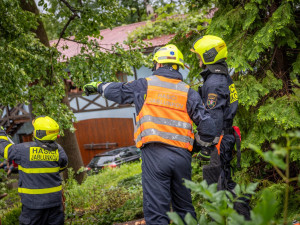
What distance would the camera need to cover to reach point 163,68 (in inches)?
141

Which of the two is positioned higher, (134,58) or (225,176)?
(134,58)

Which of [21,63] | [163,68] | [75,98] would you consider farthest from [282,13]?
[75,98]

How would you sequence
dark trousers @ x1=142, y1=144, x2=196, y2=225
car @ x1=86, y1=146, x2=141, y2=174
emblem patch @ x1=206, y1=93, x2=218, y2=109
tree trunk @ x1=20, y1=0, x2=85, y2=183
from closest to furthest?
dark trousers @ x1=142, y1=144, x2=196, y2=225
emblem patch @ x1=206, y1=93, x2=218, y2=109
tree trunk @ x1=20, y1=0, x2=85, y2=183
car @ x1=86, y1=146, x2=141, y2=174

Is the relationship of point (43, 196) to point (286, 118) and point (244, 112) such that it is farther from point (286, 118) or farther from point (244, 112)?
point (286, 118)

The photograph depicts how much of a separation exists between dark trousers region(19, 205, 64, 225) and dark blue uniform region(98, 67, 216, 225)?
215cm

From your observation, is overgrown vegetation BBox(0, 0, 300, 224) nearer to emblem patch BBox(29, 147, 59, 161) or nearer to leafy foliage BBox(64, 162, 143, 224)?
leafy foliage BBox(64, 162, 143, 224)

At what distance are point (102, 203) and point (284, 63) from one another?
178 inches

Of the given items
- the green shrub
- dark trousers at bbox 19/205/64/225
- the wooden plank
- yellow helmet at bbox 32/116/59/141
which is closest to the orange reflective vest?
yellow helmet at bbox 32/116/59/141

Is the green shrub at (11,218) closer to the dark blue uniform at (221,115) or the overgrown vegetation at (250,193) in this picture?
the dark blue uniform at (221,115)

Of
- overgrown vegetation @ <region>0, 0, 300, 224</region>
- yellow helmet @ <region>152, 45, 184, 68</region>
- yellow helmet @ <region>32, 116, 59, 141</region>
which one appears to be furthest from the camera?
yellow helmet @ <region>32, 116, 59, 141</region>

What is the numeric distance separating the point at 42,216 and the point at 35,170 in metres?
0.74

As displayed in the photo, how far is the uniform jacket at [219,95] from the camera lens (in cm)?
350

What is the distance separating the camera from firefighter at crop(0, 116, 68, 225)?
4.64m

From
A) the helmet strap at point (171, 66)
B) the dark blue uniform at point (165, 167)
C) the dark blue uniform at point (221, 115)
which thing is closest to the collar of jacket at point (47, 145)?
the dark blue uniform at point (165, 167)
